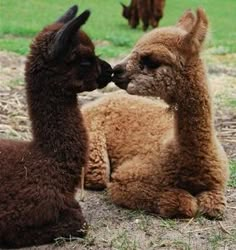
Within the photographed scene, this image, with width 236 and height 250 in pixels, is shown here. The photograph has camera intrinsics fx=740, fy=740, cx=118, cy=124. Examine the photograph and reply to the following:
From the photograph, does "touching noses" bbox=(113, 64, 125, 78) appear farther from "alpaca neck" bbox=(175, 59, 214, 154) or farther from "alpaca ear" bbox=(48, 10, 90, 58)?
"alpaca ear" bbox=(48, 10, 90, 58)

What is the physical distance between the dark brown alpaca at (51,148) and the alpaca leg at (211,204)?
997mm

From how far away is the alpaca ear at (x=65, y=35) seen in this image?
14.9 ft

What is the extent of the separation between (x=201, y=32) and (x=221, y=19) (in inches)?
810

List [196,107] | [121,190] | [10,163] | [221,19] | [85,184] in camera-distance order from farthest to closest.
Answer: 1. [221,19]
2. [85,184]
3. [121,190]
4. [196,107]
5. [10,163]

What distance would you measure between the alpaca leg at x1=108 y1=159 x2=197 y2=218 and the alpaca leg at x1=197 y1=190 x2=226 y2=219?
0.06 meters

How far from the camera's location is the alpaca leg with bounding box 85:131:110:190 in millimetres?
6051

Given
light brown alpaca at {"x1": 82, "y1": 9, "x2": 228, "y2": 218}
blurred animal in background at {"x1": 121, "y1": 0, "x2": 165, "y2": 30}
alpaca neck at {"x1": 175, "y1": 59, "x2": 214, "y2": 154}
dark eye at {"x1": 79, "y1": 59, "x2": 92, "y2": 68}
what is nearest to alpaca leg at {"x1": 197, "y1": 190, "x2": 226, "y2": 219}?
light brown alpaca at {"x1": 82, "y1": 9, "x2": 228, "y2": 218}

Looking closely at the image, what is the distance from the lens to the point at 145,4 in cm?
2384

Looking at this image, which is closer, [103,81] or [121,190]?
[103,81]

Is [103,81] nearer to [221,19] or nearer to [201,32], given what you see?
[201,32]

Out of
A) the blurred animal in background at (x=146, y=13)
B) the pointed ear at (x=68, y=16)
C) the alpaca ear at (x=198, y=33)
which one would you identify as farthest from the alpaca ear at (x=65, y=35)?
the blurred animal in background at (x=146, y=13)

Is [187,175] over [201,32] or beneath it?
beneath

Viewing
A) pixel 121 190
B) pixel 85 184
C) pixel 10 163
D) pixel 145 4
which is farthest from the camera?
pixel 145 4

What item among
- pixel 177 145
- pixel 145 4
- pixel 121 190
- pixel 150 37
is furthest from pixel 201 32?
pixel 145 4
